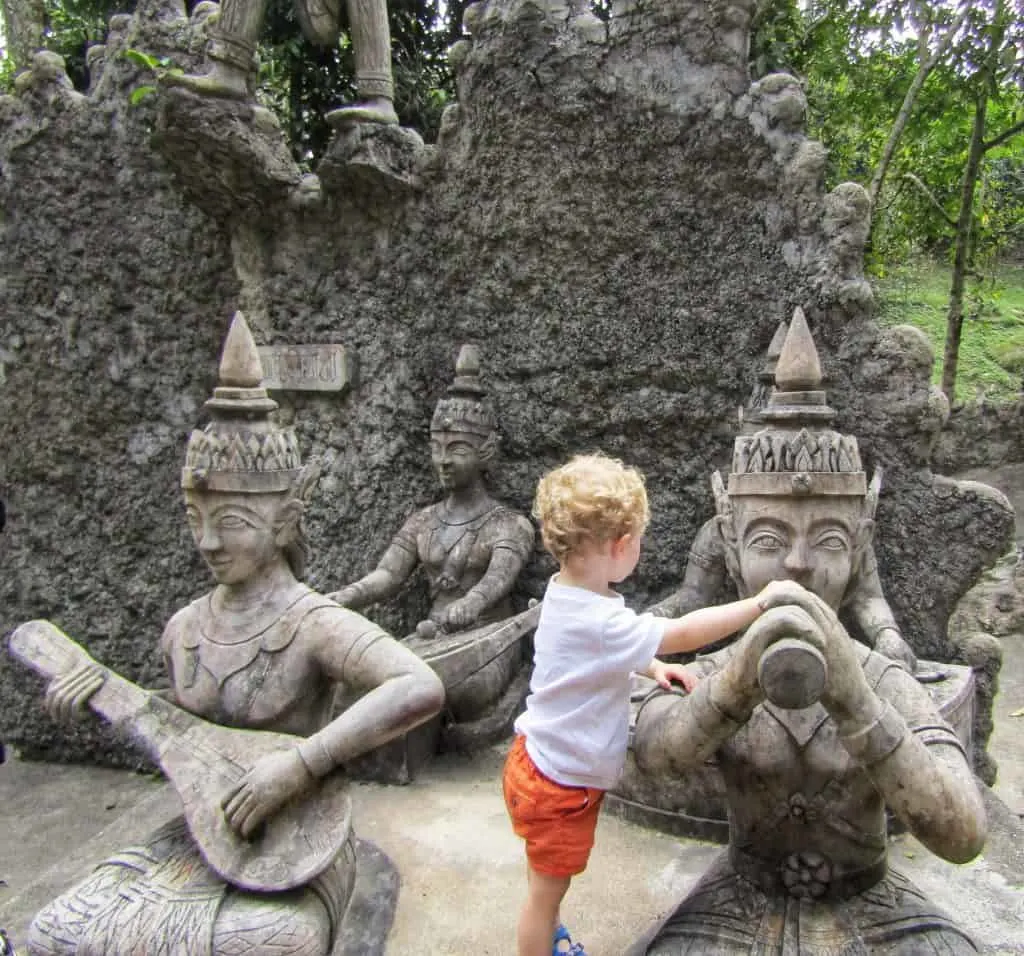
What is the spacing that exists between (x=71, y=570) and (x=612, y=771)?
4476mm

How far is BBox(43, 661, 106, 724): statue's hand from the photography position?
2.49 m

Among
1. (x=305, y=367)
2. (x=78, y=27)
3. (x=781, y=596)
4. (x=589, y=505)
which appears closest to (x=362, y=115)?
(x=305, y=367)

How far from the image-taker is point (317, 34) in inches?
204

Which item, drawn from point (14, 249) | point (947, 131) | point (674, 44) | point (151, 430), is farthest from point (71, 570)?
point (947, 131)

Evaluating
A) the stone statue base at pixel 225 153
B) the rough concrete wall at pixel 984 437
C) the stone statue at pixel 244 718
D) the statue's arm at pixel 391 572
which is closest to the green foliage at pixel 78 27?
the stone statue base at pixel 225 153

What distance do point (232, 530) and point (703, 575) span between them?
2085mm

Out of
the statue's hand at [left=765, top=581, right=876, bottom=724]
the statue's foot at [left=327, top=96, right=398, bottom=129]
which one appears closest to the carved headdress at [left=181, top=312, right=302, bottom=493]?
the statue's hand at [left=765, top=581, right=876, bottom=724]

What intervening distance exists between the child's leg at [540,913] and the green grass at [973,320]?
8.20 m

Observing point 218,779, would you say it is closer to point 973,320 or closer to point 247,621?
point 247,621

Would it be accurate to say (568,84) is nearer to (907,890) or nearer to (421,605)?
(421,605)

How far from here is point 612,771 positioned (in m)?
2.14

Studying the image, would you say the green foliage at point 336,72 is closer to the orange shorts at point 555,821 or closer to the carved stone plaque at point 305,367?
the carved stone plaque at point 305,367

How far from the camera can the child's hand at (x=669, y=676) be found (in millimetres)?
2291

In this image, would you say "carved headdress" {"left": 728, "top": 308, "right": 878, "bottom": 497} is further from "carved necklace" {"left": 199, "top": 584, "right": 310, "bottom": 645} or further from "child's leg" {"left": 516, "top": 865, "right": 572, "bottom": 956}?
"carved necklace" {"left": 199, "top": 584, "right": 310, "bottom": 645}
